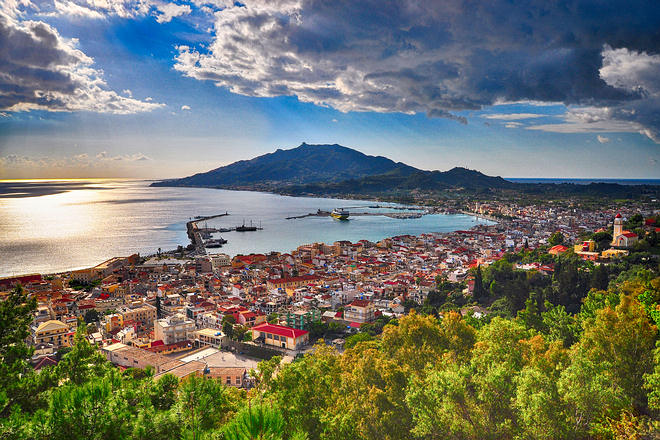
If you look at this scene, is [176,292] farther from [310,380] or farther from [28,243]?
[28,243]

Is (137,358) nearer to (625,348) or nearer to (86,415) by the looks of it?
(86,415)

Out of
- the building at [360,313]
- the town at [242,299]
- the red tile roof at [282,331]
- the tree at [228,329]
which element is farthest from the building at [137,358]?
the building at [360,313]

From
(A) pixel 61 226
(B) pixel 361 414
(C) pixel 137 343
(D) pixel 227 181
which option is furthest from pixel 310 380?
(D) pixel 227 181

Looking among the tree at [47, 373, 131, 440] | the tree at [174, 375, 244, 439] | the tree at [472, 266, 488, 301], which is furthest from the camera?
the tree at [472, 266, 488, 301]

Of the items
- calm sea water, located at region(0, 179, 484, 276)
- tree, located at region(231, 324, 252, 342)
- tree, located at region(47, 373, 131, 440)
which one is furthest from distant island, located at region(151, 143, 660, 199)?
tree, located at region(47, 373, 131, 440)

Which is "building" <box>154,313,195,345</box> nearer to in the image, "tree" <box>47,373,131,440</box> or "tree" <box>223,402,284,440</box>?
"tree" <box>47,373,131,440</box>

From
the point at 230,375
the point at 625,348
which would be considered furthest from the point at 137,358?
the point at 625,348

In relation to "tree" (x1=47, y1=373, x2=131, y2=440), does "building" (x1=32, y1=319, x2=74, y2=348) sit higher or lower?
lower

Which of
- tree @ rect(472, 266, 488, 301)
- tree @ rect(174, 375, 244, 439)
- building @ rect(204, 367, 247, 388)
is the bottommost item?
building @ rect(204, 367, 247, 388)
